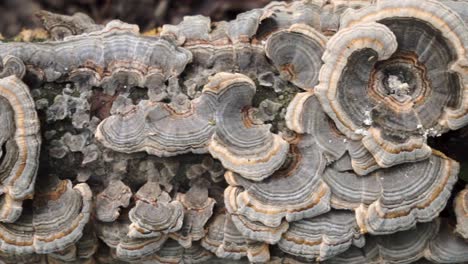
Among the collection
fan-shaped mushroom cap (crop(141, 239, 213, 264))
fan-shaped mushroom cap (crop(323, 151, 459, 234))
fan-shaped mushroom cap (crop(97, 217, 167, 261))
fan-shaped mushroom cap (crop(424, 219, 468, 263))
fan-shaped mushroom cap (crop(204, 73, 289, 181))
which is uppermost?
fan-shaped mushroom cap (crop(204, 73, 289, 181))

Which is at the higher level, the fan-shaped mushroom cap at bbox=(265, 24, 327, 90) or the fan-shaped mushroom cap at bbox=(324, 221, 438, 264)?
the fan-shaped mushroom cap at bbox=(265, 24, 327, 90)

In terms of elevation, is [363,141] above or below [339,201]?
above

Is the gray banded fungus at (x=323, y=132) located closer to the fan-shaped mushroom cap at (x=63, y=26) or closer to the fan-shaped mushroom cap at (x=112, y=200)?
the fan-shaped mushroom cap at (x=112, y=200)

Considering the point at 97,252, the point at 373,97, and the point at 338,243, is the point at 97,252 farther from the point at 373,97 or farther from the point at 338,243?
the point at 373,97

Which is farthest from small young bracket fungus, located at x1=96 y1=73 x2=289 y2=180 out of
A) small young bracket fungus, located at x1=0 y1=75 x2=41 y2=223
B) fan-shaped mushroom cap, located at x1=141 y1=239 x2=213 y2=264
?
fan-shaped mushroom cap, located at x1=141 y1=239 x2=213 y2=264

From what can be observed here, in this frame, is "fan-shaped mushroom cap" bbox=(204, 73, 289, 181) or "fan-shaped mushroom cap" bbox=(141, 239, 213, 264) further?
"fan-shaped mushroom cap" bbox=(141, 239, 213, 264)

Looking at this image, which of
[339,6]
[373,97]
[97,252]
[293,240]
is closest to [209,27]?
[339,6]

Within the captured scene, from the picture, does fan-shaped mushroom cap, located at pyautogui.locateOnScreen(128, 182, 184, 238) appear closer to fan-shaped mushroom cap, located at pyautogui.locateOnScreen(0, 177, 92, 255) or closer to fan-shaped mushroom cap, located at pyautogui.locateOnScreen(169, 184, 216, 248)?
fan-shaped mushroom cap, located at pyautogui.locateOnScreen(169, 184, 216, 248)

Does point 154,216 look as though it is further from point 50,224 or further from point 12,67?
point 12,67
